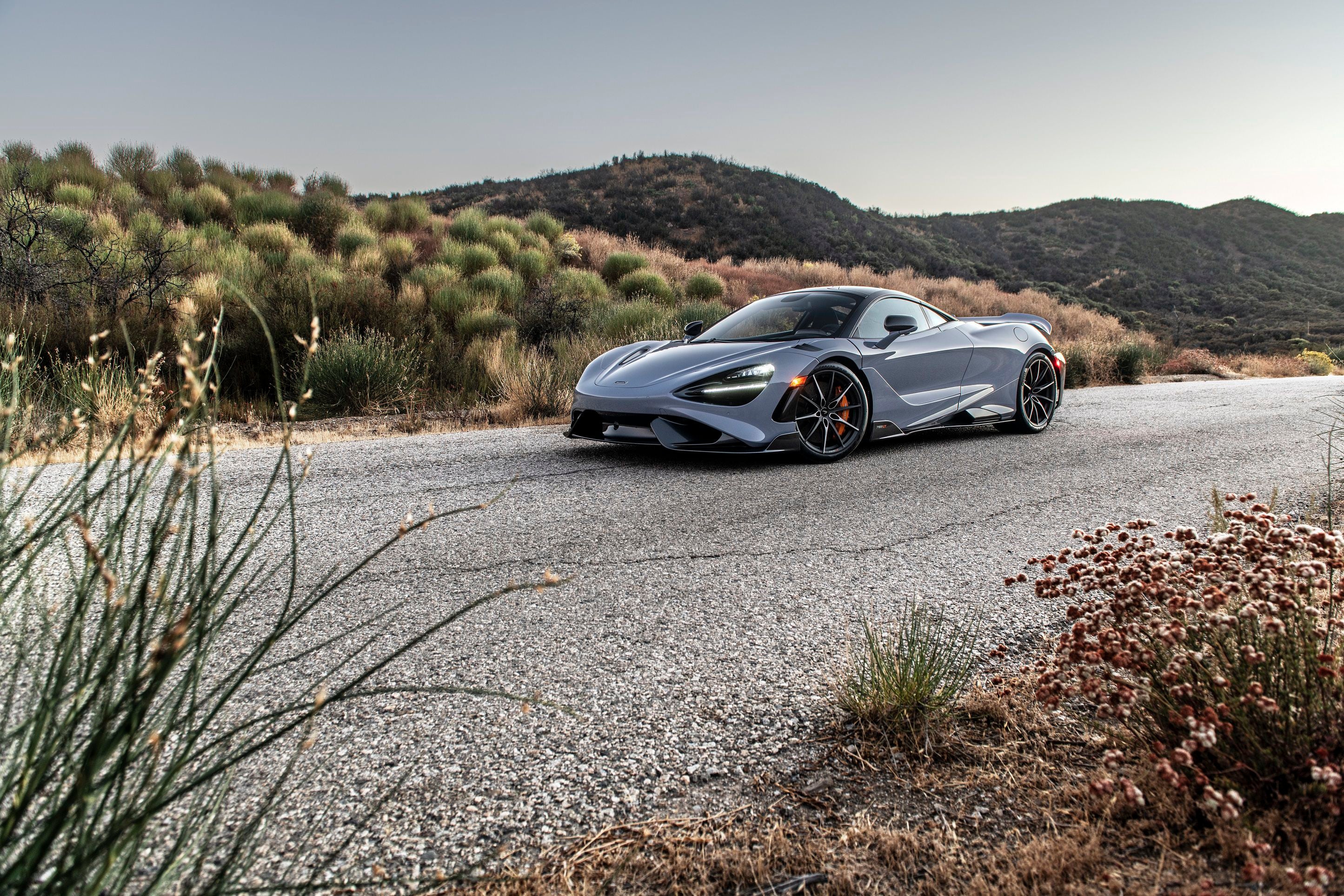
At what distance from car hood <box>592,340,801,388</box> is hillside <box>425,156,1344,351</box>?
105ft

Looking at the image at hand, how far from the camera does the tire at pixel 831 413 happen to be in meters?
6.31

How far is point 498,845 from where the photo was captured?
1916mm

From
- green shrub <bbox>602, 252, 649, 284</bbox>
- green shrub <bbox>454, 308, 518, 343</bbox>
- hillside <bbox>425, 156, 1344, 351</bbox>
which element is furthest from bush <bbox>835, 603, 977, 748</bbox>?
hillside <bbox>425, 156, 1344, 351</bbox>

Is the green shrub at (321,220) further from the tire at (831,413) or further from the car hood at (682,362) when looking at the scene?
the tire at (831,413)

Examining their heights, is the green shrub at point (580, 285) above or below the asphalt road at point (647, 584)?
above

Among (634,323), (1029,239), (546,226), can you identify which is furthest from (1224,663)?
(1029,239)

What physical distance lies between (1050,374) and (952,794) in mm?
6944

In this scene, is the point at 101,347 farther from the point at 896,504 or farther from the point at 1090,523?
the point at 1090,523

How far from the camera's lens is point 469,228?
23984 mm

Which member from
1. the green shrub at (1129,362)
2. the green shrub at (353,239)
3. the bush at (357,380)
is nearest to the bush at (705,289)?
the green shrub at (353,239)

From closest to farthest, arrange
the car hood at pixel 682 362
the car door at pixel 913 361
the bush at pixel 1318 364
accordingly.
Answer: the car hood at pixel 682 362 < the car door at pixel 913 361 < the bush at pixel 1318 364

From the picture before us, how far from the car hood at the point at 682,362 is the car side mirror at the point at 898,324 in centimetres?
86

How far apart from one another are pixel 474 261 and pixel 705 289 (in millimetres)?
6115

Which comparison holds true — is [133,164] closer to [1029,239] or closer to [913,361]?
[913,361]
